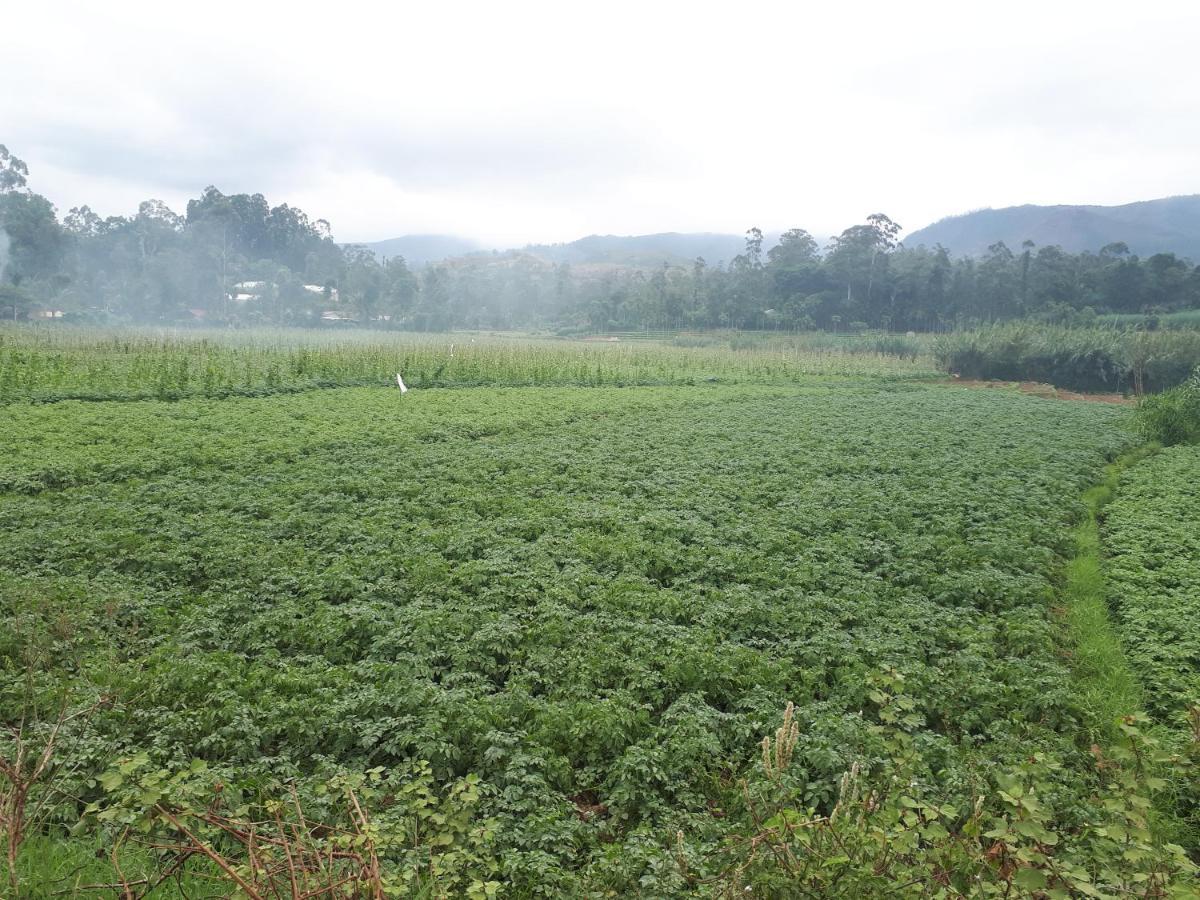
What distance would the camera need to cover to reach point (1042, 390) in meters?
43.2

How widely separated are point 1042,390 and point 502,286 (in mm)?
88207

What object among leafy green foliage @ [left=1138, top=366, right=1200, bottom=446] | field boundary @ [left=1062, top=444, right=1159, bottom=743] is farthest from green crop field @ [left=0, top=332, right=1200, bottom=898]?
leafy green foliage @ [left=1138, top=366, right=1200, bottom=446]

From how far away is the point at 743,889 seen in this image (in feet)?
11.8

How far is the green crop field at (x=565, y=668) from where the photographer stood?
406 cm

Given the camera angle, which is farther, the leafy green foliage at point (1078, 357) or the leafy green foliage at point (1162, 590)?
the leafy green foliage at point (1078, 357)

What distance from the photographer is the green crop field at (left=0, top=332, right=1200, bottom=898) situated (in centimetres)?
406

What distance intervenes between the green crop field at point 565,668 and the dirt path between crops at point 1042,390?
1123 inches

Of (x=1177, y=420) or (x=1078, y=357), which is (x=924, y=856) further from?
(x=1078, y=357)

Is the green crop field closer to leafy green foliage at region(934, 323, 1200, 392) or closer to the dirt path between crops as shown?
the dirt path between crops

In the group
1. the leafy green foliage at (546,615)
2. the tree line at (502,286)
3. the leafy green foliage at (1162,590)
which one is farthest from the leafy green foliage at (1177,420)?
the tree line at (502,286)

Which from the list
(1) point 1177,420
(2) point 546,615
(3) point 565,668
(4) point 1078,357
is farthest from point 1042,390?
(3) point 565,668

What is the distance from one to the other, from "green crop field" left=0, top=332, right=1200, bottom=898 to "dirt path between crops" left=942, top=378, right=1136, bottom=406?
28.5 metres

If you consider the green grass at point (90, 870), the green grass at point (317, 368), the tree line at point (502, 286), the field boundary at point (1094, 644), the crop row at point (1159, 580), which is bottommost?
the field boundary at point (1094, 644)

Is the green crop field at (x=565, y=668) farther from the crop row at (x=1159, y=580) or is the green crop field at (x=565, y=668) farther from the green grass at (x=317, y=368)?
the green grass at (x=317, y=368)
